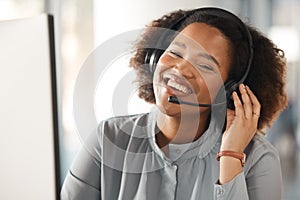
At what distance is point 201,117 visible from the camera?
1.12m

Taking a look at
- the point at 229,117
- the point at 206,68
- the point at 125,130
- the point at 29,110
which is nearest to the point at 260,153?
the point at 229,117

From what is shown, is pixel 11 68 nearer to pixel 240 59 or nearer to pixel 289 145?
pixel 240 59

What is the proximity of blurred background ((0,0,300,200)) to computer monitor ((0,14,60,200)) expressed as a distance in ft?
0.22

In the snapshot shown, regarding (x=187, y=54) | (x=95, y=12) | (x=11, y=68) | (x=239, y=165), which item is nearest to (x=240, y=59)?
(x=187, y=54)

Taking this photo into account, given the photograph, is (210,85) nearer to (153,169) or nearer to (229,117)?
(229,117)

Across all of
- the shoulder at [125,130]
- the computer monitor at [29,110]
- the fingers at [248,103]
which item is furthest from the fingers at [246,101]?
the computer monitor at [29,110]

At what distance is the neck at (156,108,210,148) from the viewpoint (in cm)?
113

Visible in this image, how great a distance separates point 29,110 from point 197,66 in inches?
18.4

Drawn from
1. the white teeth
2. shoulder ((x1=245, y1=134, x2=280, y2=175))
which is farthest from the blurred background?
the white teeth

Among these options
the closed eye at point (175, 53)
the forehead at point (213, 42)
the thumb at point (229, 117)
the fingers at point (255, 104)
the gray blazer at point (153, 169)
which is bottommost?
the gray blazer at point (153, 169)

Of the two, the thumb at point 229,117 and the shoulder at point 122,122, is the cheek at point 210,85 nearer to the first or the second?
the thumb at point 229,117

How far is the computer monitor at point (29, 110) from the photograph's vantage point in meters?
1.24

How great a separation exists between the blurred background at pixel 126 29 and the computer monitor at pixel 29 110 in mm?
66

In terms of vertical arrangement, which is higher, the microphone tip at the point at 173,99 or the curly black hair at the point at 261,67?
the curly black hair at the point at 261,67
